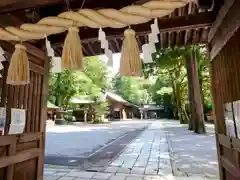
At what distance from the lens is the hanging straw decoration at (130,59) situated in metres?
1.21

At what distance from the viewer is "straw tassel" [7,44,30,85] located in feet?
4.39

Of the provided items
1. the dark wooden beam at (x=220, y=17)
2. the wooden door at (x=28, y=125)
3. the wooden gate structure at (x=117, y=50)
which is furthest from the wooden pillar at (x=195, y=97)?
the wooden door at (x=28, y=125)

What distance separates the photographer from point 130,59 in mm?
1226

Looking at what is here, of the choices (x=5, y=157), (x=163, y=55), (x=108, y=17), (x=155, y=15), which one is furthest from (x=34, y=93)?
(x=163, y=55)

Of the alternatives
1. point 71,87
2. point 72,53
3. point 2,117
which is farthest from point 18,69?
point 71,87

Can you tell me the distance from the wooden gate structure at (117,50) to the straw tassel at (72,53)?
0.49m

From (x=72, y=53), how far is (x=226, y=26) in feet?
4.21

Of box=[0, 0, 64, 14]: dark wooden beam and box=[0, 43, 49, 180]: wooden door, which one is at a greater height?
box=[0, 0, 64, 14]: dark wooden beam

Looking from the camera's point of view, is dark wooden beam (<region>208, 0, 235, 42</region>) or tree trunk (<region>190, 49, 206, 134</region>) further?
tree trunk (<region>190, 49, 206, 134</region>)

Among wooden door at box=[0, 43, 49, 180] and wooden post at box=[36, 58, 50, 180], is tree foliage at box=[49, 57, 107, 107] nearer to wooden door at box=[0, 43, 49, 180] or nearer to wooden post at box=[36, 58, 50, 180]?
wooden post at box=[36, 58, 50, 180]

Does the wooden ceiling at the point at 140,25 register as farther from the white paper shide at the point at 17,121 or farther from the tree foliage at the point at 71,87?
the tree foliage at the point at 71,87

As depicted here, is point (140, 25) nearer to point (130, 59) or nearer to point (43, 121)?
point (130, 59)

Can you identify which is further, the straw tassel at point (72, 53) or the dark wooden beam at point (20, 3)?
the dark wooden beam at point (20, 3)

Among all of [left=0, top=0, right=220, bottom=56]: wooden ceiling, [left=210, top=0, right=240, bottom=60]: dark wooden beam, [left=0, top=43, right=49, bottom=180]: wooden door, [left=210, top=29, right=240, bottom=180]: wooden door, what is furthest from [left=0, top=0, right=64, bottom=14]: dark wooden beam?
[left=210, top=29, right=240, bottom=180]: wooden door
